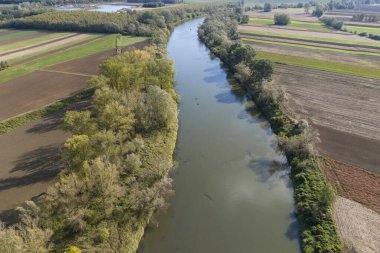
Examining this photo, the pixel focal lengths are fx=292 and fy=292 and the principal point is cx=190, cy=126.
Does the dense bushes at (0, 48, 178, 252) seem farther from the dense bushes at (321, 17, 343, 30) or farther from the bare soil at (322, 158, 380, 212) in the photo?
the dense bushes at (321, 17, 343, 30)

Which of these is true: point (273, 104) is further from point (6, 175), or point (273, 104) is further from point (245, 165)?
point (6, 175)

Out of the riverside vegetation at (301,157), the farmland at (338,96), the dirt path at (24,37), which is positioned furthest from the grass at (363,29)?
the dirt path at (24,37)

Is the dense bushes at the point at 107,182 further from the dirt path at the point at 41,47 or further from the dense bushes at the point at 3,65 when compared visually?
the dirt path at the point at 41,47

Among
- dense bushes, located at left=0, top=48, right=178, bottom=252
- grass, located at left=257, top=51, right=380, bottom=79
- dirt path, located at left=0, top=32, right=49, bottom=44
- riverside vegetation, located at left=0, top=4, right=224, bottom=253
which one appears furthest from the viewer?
dirt path, located at left=0, top=32, right=49, bottom=44

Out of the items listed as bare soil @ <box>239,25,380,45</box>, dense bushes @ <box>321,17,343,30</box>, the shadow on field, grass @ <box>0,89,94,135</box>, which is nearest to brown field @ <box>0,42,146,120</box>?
grass @ <box>0,89,94,135</box>

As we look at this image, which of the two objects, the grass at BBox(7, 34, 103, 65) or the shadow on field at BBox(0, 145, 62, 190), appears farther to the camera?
the grass at BBox(7, 34, 103, 65)

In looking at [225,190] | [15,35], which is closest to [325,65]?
[225,190]
